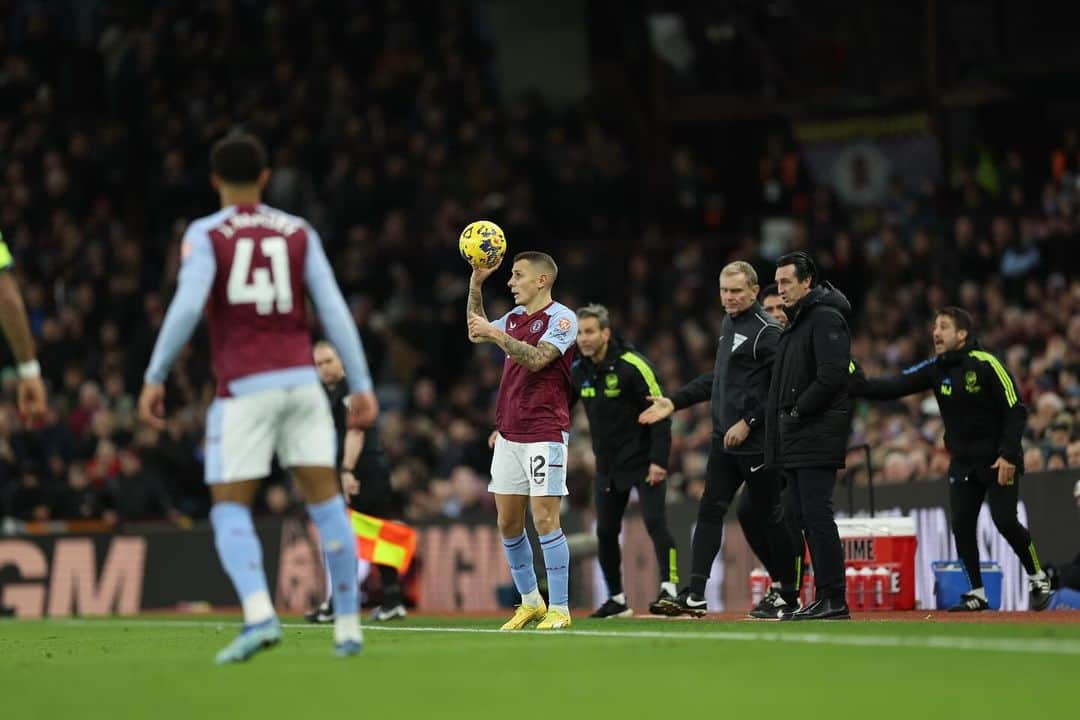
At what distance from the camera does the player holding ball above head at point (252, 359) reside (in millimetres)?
8406

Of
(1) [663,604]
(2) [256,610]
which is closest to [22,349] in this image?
(2) [256,610]

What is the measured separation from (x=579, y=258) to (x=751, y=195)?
3.80 meters

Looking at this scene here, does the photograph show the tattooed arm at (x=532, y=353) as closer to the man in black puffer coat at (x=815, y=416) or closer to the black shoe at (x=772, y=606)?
the man in black puffer coat at (x=815, y=416)

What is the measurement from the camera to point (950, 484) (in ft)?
45.9

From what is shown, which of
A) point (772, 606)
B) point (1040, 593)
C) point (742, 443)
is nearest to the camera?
point (742, 443)

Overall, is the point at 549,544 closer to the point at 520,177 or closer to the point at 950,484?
the point at 950,484

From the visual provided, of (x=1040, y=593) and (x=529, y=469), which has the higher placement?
(x=529, y=469)

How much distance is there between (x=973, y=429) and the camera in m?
13.9

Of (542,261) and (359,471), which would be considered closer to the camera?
(542,261)

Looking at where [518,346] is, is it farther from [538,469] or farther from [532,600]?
[532,600]

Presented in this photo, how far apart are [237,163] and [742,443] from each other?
18.4ft

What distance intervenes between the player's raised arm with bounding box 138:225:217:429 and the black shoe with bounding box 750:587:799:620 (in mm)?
5615

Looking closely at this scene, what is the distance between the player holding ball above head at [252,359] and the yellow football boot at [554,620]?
3.29 meters

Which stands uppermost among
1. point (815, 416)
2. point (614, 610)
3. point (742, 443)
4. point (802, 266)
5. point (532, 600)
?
point (802, 266)
